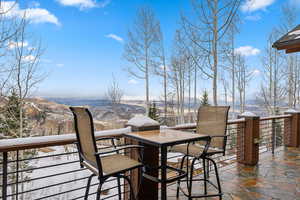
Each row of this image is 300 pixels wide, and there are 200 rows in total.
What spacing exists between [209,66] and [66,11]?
26.2 ft

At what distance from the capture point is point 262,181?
3.29 meters

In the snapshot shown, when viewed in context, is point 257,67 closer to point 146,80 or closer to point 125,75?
point 146,80

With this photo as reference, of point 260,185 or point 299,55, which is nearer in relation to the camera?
point 260,185

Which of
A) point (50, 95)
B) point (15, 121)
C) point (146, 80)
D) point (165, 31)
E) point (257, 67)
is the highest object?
point (165, 31)

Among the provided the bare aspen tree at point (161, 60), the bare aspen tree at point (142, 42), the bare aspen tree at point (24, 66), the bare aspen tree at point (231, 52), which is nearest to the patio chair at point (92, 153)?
the bare aspen tree at point (24, 66)

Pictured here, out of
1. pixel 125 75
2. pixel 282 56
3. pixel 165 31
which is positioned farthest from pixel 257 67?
pixel 125 75

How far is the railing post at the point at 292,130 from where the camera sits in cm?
564

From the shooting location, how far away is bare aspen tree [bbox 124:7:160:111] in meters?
11.6

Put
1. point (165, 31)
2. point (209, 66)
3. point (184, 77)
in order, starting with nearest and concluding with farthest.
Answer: point (209, 66) < point (165, 31) < point (184, 77)

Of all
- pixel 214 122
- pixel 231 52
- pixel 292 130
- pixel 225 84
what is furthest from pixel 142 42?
pixel 214 122

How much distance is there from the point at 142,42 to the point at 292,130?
8622 mm

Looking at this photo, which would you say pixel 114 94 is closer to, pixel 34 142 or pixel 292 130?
pixel 292 130

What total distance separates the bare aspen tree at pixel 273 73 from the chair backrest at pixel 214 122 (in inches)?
469

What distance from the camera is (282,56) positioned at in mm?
12312
